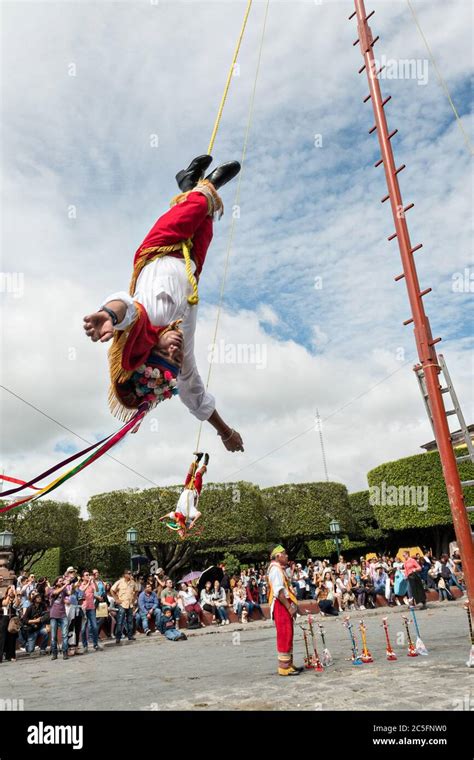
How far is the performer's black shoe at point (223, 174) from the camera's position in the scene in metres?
4.26

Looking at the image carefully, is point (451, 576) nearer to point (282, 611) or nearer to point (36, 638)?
point (36, 638)

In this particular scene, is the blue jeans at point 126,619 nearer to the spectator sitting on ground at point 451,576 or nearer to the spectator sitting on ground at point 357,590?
the spectator sitting on ground at point 357,590

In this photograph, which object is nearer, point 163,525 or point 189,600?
point 189,600

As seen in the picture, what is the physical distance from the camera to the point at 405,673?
21.4ft

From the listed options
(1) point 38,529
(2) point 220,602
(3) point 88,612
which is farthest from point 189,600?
(1) point 38,529

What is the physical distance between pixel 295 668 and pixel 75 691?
2987 mm

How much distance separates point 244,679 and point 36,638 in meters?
8.43

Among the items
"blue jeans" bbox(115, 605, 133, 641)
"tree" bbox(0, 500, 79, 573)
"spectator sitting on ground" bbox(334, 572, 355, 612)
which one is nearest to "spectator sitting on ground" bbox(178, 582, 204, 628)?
"blue jeans" bbox(115, 605, 133, 641)

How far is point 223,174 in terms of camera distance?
14.0 feet

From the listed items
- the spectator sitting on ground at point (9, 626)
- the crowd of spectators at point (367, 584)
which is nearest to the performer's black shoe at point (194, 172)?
the spectator sitting on ground at point (9, 626)

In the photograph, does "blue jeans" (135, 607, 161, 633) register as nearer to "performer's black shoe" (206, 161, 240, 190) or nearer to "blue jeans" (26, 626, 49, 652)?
"blue jeans" (26, 626, 49, 652)
